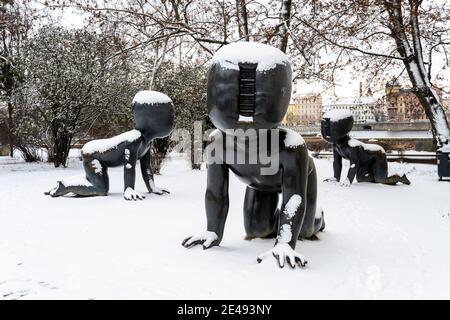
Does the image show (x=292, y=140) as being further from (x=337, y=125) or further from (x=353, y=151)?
(x=353, y=151)

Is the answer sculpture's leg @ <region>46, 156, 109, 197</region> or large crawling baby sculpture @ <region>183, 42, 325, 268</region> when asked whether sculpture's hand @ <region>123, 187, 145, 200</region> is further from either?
large crawling baby sculpture @ <region>183, 42, 325, 268</region>

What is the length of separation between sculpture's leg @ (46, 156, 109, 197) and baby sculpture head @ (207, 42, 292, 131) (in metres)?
4.29

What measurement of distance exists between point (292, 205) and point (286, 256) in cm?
36

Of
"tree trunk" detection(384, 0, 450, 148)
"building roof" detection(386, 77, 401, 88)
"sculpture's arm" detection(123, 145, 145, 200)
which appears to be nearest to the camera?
"sculpture's arm" detection(123, 145, 145, 200)

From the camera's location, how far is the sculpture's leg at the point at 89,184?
6.65 meters

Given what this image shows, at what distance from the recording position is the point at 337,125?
834 centimetres

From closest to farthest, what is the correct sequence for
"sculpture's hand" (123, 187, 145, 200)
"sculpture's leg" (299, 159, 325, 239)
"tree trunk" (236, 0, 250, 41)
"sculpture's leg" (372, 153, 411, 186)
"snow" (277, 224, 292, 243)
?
"snow" (277, 224, 292, 243) < "sculpture's leg" (299, 159, 325, 239) < "sculpture's hand" (123, 187, 145, 200) < "sculpture's leg" (372, 153, 411, 186) < "tree trunk" (236, 0, 250, 41)

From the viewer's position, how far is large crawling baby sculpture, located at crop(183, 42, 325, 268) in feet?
9.27

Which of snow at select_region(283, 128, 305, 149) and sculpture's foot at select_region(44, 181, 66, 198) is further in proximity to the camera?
sculpture's foot at select_region(44, 181, 66, 198)

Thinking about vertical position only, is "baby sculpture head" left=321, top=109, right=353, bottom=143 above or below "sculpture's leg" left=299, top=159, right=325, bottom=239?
above

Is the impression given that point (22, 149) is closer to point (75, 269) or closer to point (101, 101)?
point (101, 101)

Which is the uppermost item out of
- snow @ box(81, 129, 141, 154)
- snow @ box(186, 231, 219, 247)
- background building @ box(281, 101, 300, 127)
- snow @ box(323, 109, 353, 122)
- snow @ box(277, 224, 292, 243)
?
background building @ box(281, 101, 300, 127)

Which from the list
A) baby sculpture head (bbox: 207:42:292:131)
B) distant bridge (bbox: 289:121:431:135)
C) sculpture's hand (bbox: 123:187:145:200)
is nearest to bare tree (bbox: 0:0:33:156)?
sculpture's hand (bbox: 123:187:145:200)

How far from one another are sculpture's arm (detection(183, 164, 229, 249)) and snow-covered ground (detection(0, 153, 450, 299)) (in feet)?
0.32
